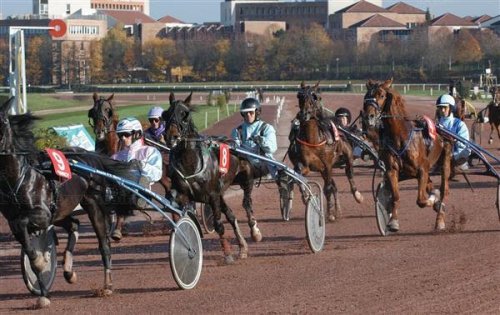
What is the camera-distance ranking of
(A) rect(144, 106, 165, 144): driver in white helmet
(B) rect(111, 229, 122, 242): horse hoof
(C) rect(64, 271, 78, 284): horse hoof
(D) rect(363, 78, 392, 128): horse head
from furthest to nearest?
(A) rect(144, 106, 165, 144): driver in white helmet
(D) rect(363, 78, 392, 128): horse head
(B) rect(111, 229, 122, 242): horse hoof
(C) rect(64, 271, 78, 284): horse hoof

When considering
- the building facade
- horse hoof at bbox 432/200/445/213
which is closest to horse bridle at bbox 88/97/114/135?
horse hoof at bbox 432/200/445/213

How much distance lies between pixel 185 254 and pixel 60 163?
4.20 feet

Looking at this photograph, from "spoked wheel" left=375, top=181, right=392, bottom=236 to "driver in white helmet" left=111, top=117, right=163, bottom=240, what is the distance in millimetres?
2978

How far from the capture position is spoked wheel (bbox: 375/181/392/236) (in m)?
11.9

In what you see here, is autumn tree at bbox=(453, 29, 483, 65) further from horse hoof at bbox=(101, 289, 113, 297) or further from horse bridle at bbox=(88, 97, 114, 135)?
horse hoof at bbox=(101, 289, 113, 297)

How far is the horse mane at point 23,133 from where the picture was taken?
8.20m

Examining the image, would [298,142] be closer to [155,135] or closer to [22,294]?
[155,135]

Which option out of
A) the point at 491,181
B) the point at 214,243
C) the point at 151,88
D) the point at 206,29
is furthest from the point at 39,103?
the point at 206,29

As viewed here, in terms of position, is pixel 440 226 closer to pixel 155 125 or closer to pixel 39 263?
pixel 155 125

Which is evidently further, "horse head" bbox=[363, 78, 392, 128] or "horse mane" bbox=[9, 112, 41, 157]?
"horse head" bbox=[363, 78, 392, 128]

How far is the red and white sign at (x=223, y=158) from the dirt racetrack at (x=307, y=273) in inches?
34.1

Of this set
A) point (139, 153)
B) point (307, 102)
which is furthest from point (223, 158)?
point (307, 102)

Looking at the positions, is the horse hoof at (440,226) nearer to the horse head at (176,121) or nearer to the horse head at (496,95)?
the horse head at (176,121)

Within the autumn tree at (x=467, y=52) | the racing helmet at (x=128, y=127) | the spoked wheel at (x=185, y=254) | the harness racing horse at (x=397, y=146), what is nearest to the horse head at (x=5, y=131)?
the spoked wheel at (x=185, y=254)
